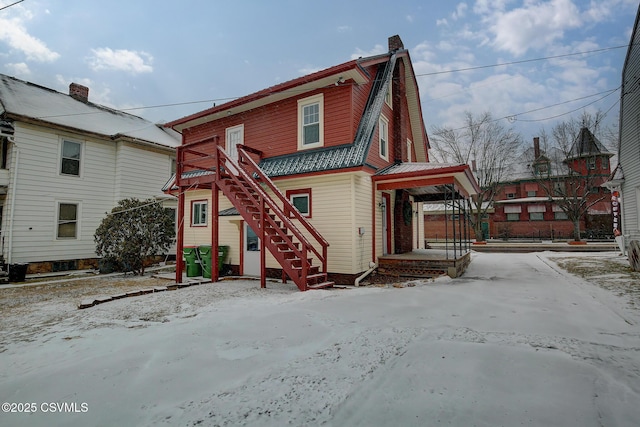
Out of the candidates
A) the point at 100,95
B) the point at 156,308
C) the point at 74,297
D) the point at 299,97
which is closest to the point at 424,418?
the point at 156,308

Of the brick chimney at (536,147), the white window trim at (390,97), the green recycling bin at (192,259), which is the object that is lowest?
the green recycling bin at (192,259)

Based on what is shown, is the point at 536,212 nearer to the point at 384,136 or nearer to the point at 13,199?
the point at 384,136

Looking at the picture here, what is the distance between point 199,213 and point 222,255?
237cm

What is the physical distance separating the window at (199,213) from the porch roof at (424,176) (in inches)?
262

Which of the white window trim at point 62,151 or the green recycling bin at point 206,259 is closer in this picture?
the green recycling bin at point 206,259

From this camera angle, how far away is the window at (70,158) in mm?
12789

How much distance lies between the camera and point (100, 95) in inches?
709

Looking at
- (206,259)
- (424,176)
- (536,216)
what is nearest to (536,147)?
(536,216)

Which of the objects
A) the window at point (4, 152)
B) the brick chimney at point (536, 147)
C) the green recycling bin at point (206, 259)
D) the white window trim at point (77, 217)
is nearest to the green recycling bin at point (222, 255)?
the green recycling bin at point (206, 259)

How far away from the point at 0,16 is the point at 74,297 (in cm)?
609

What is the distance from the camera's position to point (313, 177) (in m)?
9.30

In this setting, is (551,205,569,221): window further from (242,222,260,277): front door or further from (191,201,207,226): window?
(191,201,207,226): window

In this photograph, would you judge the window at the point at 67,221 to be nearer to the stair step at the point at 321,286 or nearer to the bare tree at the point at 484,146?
the stair step at the point at 321,286

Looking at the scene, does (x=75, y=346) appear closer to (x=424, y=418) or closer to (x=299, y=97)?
(x=424, y=418)
